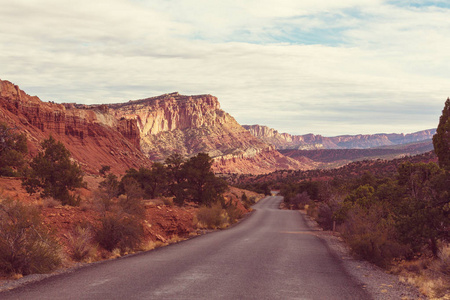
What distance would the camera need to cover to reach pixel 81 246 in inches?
522

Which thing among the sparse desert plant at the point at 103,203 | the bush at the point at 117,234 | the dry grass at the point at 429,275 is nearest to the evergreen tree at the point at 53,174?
the sparse desert plant at the point at 103,203

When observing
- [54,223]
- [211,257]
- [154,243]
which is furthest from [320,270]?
[54,223]

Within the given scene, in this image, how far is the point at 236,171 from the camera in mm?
195750

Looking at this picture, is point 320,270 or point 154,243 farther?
point 154,243

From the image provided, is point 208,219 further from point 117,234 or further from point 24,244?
point 24,244

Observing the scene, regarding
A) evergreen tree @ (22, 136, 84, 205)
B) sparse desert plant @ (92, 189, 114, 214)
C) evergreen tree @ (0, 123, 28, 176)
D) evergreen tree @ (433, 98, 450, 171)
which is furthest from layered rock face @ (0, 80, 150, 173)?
evergreen tree @ (433, 98, 450, 171)

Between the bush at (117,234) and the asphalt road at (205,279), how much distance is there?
0.98m

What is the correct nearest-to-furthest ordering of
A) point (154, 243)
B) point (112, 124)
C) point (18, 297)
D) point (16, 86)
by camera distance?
point (18, 297), point (154, 243), point (16, 86), point (112, 124)

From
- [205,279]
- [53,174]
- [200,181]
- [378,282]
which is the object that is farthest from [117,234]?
[200,181]

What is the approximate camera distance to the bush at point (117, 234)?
15.2 meters

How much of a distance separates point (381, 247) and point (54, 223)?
12.5 metres

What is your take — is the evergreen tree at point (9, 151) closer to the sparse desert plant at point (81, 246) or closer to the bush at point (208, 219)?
the bush at point (208, 219)

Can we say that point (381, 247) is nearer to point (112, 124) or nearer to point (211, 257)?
point (211, 257)

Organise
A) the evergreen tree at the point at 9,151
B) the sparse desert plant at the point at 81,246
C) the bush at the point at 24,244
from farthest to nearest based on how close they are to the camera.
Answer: the evergreen tree at the point at 9,151
the sparse desert plant at the point at 81,246
the bush at the point at 24,244
